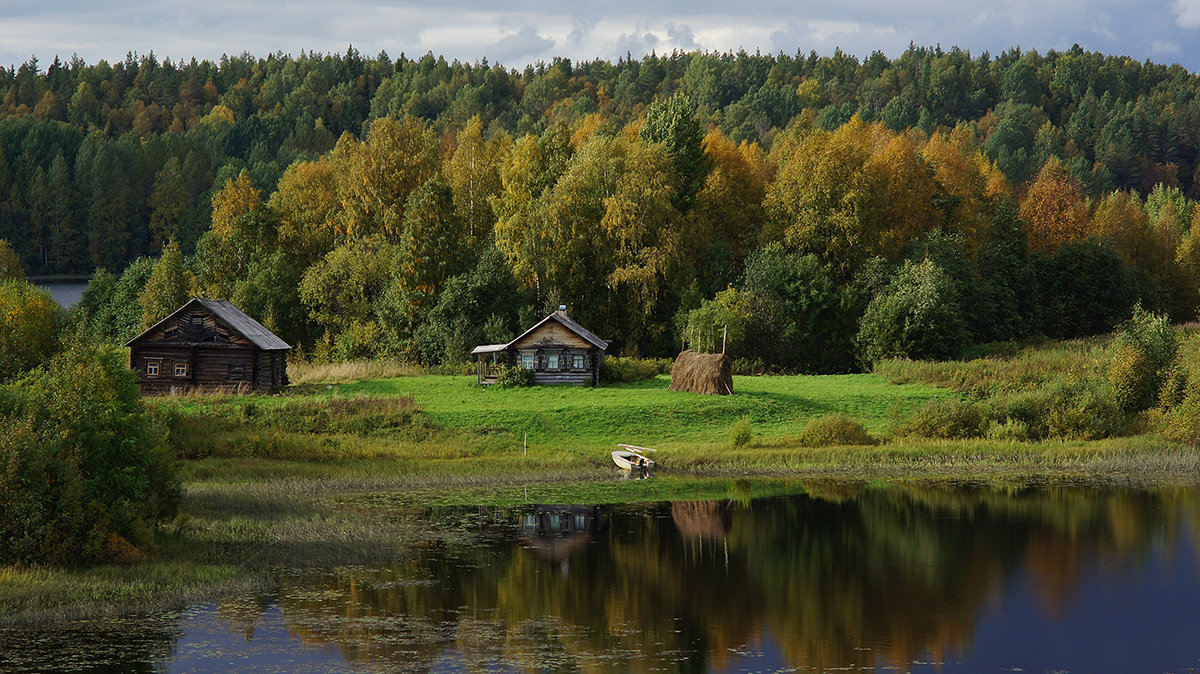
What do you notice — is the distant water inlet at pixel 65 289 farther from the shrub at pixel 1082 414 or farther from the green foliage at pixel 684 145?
the shrub at pixel 1082 414

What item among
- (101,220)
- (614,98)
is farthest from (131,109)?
(614,98)

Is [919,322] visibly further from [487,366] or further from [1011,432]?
[487,366]

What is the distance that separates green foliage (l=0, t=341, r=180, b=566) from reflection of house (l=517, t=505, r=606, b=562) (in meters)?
9.79

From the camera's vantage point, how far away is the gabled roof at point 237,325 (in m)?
58.6

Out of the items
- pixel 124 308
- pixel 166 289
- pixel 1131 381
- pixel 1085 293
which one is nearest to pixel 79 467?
pixel 1131 381

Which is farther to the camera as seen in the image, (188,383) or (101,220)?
(101,220)

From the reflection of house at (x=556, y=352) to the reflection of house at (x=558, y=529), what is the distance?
2250 cm

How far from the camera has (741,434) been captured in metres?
48.5

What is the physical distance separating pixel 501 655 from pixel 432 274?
165 feet

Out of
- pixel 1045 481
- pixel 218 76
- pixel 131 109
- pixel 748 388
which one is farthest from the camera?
pixel 218 76

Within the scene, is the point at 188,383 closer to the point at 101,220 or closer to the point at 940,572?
the point at 940,572

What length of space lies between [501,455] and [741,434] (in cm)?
986

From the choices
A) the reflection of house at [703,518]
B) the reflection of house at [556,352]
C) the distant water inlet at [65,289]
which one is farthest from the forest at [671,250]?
the reflection of house at [703,518]

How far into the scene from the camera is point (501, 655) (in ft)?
76.0
